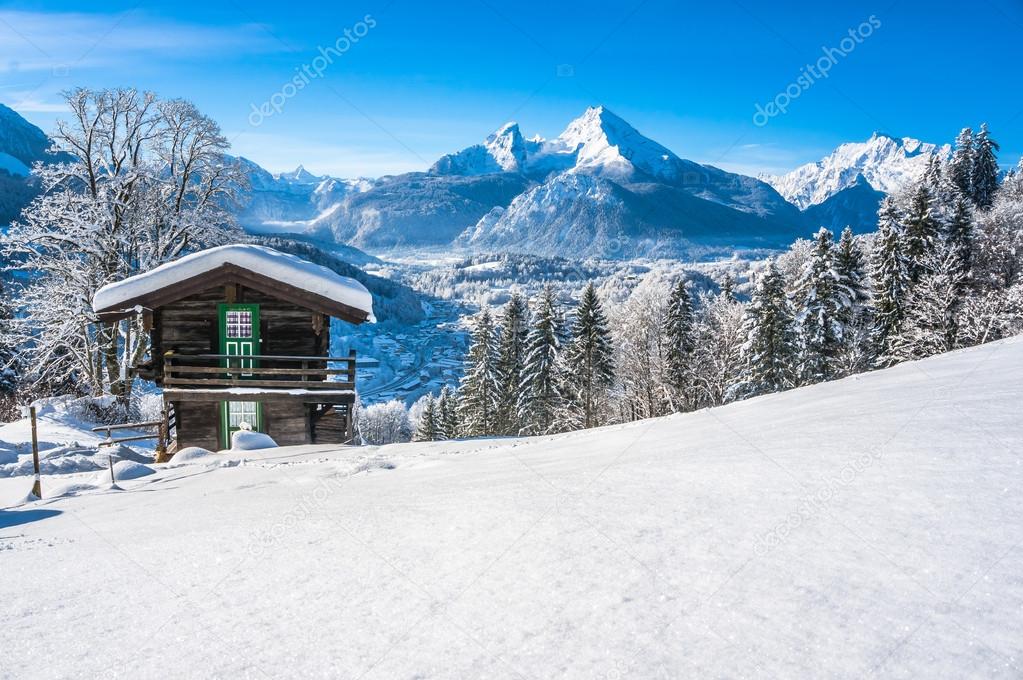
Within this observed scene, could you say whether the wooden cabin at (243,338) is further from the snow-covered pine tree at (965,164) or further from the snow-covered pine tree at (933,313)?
the snow-covered pine tree at (965,164)

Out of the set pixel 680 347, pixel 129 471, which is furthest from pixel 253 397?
pixel 680 347

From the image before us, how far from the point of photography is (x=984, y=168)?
57.1m

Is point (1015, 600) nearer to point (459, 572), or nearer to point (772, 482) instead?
point (772, 482)

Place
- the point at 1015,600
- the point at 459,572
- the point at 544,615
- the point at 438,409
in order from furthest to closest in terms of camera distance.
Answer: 1. the point at 438,409
2. the point at 459,572
3. the point at 544,615
4. the point at 1015,600

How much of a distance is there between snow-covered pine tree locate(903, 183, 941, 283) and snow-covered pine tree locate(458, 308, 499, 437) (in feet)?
93.1

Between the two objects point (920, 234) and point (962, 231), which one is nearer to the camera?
point (920, 234)

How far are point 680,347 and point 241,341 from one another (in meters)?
32.3

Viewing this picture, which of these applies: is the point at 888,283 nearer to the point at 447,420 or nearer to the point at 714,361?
the point at 714,361

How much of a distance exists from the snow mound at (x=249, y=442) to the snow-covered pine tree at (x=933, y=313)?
3266 centimetres

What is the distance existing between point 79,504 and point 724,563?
28.4 feet

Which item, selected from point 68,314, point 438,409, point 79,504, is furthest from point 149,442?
point 438,409

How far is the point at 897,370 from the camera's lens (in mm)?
9555

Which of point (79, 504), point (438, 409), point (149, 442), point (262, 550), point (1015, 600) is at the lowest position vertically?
point (438, 409)

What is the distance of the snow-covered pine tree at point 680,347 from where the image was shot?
42.6 m
